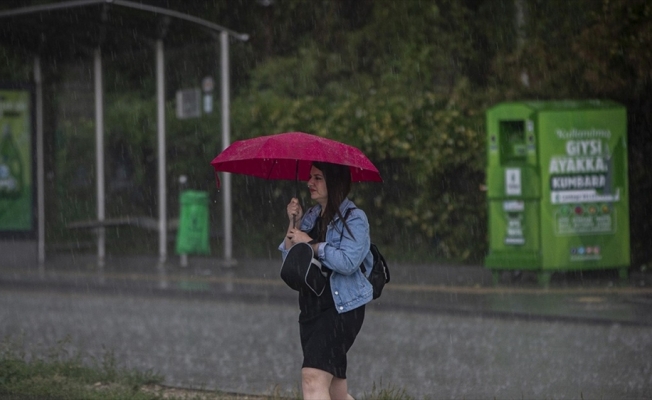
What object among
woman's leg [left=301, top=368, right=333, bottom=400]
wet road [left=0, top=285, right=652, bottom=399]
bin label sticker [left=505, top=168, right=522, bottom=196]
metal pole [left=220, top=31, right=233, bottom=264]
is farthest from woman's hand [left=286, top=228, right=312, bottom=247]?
metal pole [left=220, top=31, right=233, bottom=264]

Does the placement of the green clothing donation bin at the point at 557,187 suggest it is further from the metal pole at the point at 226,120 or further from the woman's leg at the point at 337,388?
the woman's leg at the point at 337,388

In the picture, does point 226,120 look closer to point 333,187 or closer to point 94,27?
point 94,27

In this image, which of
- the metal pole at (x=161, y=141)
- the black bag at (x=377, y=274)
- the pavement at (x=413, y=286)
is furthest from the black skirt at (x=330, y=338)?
the metal pole at (x=161, y=141)

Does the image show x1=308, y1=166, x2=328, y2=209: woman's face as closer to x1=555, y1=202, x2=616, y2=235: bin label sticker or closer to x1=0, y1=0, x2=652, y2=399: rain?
x1=0, y1=0, x2=652, y2=399: rain

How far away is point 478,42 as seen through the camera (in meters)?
21.9

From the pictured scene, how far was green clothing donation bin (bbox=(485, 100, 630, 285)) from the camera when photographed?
13586 mm

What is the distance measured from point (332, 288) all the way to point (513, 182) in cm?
846

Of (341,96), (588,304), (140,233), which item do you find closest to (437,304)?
(588,304)

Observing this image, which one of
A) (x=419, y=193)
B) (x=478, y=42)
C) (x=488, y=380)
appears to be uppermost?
(x=478, y=42)

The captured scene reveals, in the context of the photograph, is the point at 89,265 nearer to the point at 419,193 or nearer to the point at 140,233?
the point at 140,233

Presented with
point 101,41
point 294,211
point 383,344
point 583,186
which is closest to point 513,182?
point 583,186

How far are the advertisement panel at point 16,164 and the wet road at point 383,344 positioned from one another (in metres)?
3.90

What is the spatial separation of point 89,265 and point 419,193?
4891 mm

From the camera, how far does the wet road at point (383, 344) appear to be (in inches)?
323
